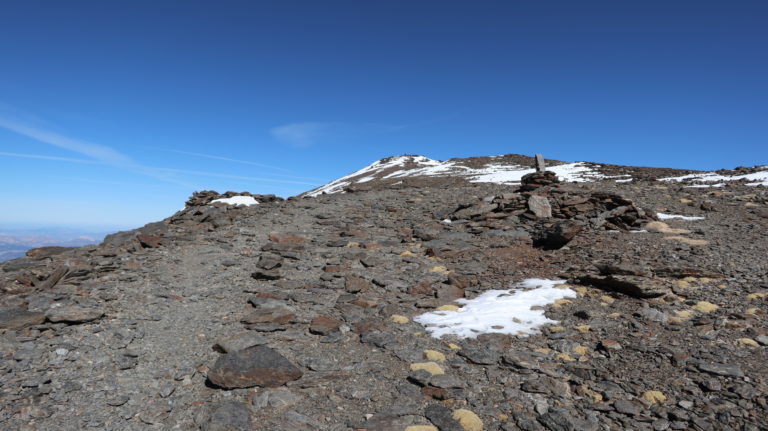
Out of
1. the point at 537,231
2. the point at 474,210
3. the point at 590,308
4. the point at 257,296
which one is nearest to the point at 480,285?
the point at 590,308

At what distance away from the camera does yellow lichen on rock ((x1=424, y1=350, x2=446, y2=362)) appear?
7.29 m

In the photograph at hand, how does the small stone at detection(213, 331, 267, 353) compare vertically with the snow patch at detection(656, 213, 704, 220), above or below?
below

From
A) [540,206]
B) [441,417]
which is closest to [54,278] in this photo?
[441,417]

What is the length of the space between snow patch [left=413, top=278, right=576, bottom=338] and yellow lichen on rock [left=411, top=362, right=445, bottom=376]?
135cm

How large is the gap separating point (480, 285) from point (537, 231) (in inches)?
212

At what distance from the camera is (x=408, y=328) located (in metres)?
8.75

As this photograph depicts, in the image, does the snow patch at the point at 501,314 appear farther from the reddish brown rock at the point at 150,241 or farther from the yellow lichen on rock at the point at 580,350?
the reddish brown rock at the point at 150,241

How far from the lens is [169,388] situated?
6.27 m

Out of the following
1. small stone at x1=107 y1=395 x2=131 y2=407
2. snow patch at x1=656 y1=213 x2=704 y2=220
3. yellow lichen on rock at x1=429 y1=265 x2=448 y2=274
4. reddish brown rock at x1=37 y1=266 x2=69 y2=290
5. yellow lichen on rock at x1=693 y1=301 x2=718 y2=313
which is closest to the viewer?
small stone at x1=107 y1=395 x2=131 y2=407

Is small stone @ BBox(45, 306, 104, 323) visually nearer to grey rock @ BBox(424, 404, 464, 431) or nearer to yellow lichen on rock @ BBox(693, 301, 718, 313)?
grey rock @ BBox(424, 404, 464, 431)

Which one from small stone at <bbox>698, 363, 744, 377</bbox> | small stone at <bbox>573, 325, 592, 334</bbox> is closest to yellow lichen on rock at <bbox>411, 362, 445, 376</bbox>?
small stone at <bbox>573, 325, 592, 334</bbox>

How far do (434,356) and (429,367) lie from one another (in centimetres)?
46

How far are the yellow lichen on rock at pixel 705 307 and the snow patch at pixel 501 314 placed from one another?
2.47 metres

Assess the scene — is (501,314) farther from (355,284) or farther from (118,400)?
(118,400)
